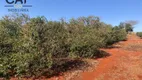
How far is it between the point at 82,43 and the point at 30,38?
487 centimetres

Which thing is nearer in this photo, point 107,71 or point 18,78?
point 18,78

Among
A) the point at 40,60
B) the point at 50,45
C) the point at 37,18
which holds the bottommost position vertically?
the point at 40,60

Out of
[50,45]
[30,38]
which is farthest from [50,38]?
[30,38]

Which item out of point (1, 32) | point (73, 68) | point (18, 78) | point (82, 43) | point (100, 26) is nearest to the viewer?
point (18, 78)

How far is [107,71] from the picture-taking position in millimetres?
9086

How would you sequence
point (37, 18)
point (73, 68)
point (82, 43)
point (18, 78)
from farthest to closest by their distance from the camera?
point (82, 43)
point (73, 68)
point (37, 18)
point (18, 78)

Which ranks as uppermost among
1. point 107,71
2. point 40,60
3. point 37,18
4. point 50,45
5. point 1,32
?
point 37,18

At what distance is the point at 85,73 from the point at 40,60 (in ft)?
8.43

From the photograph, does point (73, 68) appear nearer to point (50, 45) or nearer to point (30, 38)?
point (50, 45)

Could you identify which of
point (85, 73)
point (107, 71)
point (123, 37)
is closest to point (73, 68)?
point (85, 73)

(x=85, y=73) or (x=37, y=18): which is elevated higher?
(x=37, y=18)

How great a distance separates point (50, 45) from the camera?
842cm

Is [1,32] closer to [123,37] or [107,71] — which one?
[107,71]

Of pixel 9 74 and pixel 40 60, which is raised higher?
pixel 40 60
